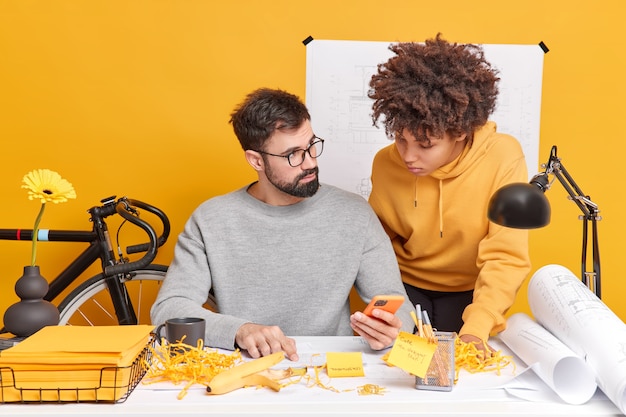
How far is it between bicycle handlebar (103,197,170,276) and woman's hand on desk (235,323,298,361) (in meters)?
0.94

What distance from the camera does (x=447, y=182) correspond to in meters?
2.11

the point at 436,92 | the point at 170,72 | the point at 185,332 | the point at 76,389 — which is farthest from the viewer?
the point at 170,72

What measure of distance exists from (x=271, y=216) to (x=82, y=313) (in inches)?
46.0

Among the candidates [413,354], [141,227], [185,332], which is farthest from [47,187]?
[413,354]

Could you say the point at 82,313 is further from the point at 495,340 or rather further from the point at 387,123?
the point at 495,340

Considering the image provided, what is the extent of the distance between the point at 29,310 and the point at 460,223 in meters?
1.24

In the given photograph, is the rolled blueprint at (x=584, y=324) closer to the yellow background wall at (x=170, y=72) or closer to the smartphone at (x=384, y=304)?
the smartphone at (x=384, y=304)

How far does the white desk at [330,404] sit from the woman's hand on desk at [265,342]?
0.22 meters

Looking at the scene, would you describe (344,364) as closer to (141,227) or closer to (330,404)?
(330,404)

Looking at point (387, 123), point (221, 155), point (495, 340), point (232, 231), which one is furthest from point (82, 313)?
point (495, 340)

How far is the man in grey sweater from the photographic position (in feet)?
6.85

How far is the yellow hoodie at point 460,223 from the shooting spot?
6.23 feet

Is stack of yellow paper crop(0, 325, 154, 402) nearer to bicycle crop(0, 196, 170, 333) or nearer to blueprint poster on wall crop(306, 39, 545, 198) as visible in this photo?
bicycle crop(0, 196, 170, 333)

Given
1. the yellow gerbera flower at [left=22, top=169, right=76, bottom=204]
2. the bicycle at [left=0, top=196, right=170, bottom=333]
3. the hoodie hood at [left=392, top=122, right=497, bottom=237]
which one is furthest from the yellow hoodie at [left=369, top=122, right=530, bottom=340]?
the yellow gerbera flower at [left=22, top=169, right=76, bottom=204]
